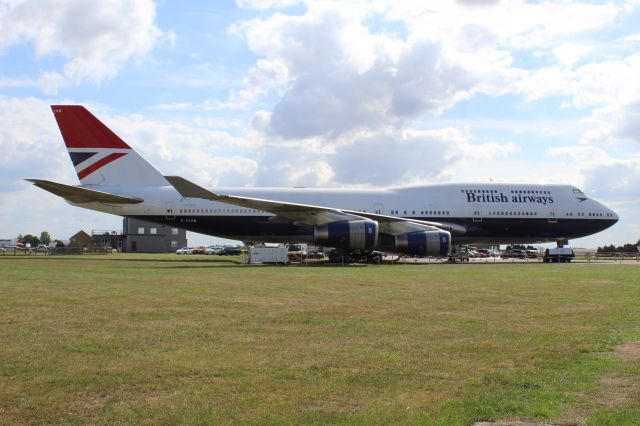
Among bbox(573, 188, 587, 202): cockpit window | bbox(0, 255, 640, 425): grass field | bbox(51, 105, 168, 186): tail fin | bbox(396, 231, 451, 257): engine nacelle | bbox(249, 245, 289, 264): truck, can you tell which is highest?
bbox(51, 105, 168, 186): tail fin

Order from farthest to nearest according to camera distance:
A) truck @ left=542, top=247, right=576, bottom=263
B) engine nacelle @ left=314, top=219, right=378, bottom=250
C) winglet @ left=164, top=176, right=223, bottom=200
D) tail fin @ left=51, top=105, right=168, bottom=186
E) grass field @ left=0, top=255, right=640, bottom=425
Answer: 1. truck @ left=542, top=247, right=576, bottom=263
2. tail fin @ left=51, top=105, right=168, bottom=186
3. engine nacelle @ left=314, top=219, right=378, bottom=250
4. winglet @ left=164, top=176, right=223, bottom=200
5. grass field @ left=0, top=255, right=640, bottom=425

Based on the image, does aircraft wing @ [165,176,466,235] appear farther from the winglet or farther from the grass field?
the grass field

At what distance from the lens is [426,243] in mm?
29250

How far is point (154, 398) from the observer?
5449mm

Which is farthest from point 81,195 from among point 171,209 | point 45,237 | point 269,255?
point 45,237

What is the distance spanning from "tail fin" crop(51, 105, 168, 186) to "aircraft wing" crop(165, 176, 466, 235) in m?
6.92

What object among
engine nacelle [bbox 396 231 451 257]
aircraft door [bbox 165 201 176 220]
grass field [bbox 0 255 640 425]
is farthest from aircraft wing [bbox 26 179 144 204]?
grass field [bbox 0 255 640 425]

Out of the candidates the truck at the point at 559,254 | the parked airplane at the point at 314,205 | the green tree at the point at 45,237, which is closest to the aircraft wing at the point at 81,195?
the parked airplane at the point at 314,205

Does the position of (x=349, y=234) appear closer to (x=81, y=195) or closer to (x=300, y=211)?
(x=300, y=211)

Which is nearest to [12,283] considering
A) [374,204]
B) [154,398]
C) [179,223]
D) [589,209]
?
[154,398]

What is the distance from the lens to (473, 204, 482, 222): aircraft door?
115 feet

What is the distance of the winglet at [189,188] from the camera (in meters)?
26.2

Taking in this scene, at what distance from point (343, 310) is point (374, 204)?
79.7ft

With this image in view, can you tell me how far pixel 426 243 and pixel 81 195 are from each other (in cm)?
1718
